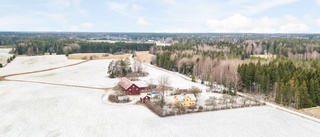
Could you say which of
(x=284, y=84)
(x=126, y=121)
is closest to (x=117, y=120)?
(x=126, y=121)

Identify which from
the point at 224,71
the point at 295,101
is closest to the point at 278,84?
the point at 295,101

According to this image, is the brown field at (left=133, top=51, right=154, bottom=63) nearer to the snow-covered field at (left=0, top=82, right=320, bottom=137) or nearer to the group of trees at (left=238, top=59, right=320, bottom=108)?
the group of trees at (left=238, top=59, right=320, bottom=108)

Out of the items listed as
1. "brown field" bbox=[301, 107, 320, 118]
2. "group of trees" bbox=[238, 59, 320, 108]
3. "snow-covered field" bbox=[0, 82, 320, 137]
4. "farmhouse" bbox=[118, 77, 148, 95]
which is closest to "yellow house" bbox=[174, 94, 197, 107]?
"snow-covered field" bbox=[0, 82, 320, 137]

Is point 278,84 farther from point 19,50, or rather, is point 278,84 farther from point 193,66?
point 19,50

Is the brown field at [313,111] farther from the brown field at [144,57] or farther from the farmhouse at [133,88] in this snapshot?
the brown field at [144,57]

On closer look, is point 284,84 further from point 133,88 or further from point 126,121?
point 126,121

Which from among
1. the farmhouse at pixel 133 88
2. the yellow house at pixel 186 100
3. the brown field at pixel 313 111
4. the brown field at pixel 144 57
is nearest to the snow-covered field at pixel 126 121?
the brown field at pixel 313 111
